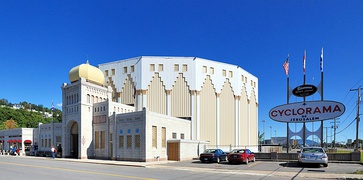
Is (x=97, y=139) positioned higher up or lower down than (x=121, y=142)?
lower down

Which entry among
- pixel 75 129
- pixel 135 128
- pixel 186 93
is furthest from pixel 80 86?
pixel 186 93

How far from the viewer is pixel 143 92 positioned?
49.2m

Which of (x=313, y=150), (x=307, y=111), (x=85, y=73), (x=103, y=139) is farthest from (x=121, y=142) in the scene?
(x=313, y=150)

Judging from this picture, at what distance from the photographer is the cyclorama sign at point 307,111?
2692 centimetres

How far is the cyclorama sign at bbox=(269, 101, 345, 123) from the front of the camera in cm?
2692

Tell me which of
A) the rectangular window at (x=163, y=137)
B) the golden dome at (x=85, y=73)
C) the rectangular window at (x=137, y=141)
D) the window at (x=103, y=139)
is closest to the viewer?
the rectangular window at (x=137, y=141)

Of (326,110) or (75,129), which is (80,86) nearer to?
(75,129)

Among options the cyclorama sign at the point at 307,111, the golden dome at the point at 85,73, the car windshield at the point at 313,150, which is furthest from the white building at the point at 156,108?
the car windshield at the point at 313,150

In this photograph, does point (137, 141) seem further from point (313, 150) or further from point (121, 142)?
point (313, 150)

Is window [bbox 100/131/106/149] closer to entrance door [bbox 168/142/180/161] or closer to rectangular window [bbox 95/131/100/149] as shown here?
rectangular window [bbox 95/131/100/149]

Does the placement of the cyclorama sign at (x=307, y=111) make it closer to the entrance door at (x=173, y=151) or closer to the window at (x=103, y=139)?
the entrance door at (x=173, y=151)

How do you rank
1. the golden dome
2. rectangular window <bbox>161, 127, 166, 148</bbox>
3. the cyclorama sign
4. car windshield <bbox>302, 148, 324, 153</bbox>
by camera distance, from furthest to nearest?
the golden dome
rectangular window <bbox>161, 127, 166, 148</bbox>
the cyclorama sign
car windshield <bbox>302, 148, 324, 153</bbox>

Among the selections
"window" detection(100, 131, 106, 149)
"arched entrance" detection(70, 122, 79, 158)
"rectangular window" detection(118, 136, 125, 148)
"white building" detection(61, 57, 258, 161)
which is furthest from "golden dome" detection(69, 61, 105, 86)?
"rectangular window" detection(118, 136, 125, 148)

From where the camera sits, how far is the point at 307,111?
28.3 meters
